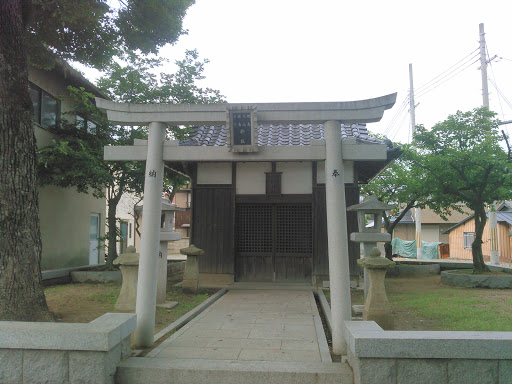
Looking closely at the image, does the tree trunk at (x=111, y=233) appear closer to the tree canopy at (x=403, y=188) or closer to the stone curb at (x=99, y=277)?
the stone curb at (x=99, y=277)

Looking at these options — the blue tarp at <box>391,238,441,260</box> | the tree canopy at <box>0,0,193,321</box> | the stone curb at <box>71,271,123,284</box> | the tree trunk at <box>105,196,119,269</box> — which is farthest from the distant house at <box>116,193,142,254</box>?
the blue tarp at <box>391,238,441,260</box>

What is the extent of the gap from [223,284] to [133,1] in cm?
768

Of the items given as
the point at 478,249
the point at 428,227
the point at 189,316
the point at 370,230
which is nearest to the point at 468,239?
the point at 428,227

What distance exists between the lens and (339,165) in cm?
543

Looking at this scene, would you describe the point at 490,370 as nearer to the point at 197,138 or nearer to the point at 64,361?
the point at 64,361

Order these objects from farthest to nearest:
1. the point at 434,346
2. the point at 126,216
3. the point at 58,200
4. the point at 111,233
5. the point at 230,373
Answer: the point at 126,216, the point at 58,200, the point at 111,233, the point at 230,373, the point at 434,346

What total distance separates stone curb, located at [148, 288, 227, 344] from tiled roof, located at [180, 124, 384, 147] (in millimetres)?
4299

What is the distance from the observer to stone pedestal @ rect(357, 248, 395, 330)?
20.3 feet

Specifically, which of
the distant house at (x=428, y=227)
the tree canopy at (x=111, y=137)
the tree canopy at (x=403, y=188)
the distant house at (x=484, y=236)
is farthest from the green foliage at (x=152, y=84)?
the distant house at (x=428, y=227)

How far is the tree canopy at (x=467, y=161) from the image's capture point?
37.6ft

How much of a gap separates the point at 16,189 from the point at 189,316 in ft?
12.3

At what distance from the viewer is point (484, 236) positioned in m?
→ 27.0

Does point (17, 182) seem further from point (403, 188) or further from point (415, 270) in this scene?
point (415, 270)

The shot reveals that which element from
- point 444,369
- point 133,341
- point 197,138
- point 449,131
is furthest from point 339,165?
point 449,131
